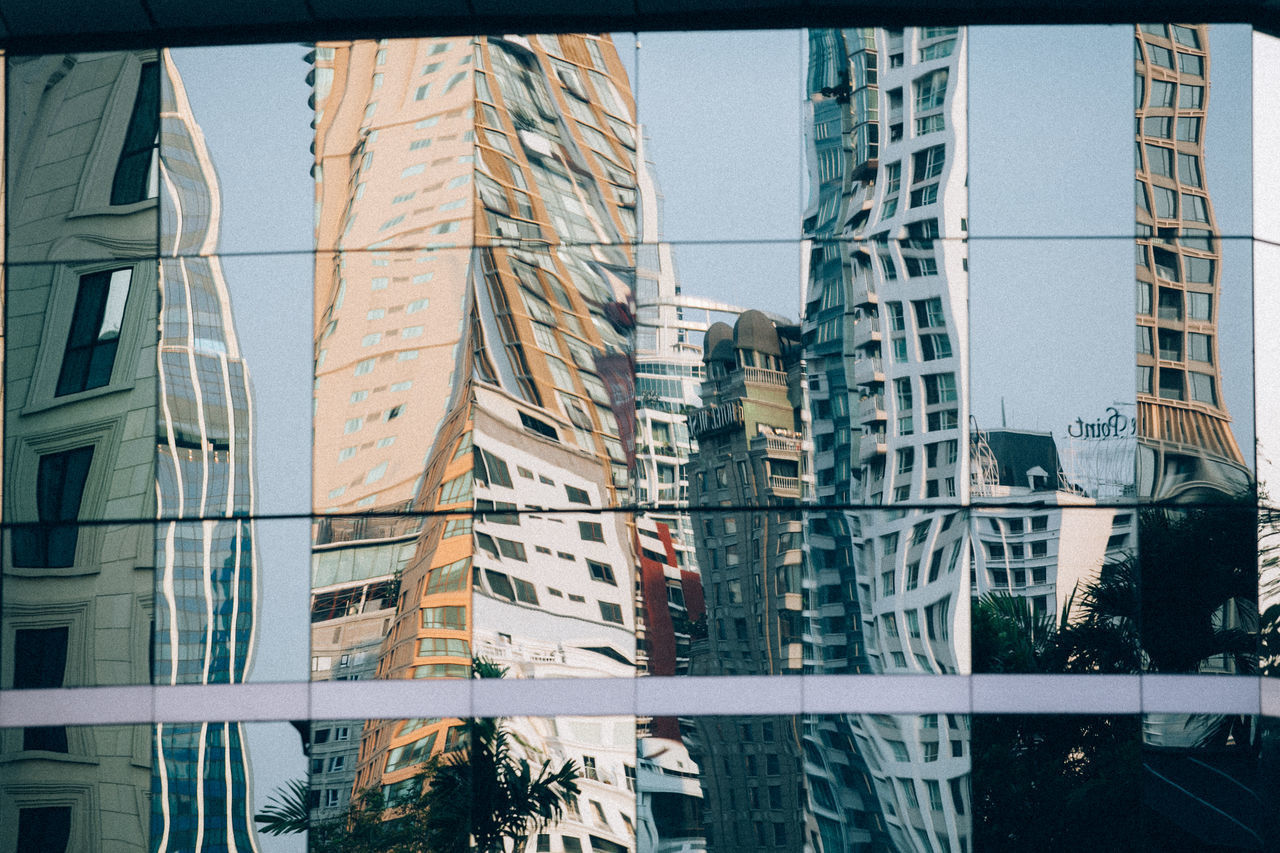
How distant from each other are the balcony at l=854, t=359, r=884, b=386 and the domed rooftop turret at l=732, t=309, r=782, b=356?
64 centimetres

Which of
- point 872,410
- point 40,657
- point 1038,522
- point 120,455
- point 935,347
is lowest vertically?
point 40,657

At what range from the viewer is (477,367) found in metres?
8.75

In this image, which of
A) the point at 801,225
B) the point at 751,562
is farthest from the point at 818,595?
the point at 801,225

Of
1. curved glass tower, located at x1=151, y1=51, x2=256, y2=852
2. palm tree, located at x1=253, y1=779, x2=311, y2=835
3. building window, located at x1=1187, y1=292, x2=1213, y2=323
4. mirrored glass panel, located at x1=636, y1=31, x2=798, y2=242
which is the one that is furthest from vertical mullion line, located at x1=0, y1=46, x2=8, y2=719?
building window, located at x1=1187, y1=292, x2=1213, y2=323

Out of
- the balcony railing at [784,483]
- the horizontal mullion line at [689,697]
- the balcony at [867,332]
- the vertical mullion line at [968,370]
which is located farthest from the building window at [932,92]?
the horizontal mullion line at [689,697]

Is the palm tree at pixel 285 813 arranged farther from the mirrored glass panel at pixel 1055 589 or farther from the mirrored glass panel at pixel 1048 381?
the mirrored glass panel at pixel 1048 381

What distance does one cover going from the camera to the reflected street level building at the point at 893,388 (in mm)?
8352

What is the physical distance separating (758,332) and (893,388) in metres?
1.16

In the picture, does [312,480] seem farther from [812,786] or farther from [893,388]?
[893,388]

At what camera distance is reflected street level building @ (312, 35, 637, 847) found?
852 centimetres

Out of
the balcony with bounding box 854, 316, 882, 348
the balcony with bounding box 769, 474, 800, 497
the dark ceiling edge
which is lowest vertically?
the balcony with bounding box 769, 474, 800, 497

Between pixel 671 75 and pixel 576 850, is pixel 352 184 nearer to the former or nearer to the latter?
pixel 671 75

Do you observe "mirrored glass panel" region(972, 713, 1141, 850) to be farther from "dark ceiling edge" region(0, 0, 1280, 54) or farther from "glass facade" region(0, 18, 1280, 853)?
"dark ceiling edge" region(0, 0, 1280, 54)

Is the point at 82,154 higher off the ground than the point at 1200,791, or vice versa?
the point at 82,154
